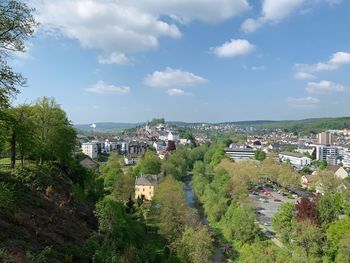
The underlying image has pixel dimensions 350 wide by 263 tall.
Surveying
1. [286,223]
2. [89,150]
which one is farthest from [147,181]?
[89,150]

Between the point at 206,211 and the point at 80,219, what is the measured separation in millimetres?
25054

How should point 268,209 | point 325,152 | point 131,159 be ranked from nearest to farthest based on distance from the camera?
point 268,209
point 131,159
point 325,152

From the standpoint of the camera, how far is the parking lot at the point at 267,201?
163 ft

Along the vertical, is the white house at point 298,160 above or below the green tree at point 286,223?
below

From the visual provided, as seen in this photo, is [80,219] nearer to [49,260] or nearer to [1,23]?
[49,260]

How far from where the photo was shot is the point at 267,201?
211ft

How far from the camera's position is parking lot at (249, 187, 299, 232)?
163 feet

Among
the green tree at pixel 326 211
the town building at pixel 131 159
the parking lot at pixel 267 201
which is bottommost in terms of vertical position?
the parking lot at pixel 267 201

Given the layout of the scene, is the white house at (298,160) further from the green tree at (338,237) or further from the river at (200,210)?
the green tree at (338,237)

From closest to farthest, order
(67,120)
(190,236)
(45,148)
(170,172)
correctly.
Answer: (190,236) < (45,148) < (67,120) < (170,172)

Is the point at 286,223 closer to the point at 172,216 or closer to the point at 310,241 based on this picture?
the point at 310,241

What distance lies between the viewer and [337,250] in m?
30.6

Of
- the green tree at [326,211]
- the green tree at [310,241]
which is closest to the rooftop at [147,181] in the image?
the green tree at [326,211]

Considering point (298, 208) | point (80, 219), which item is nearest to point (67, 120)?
point (80, 219)
